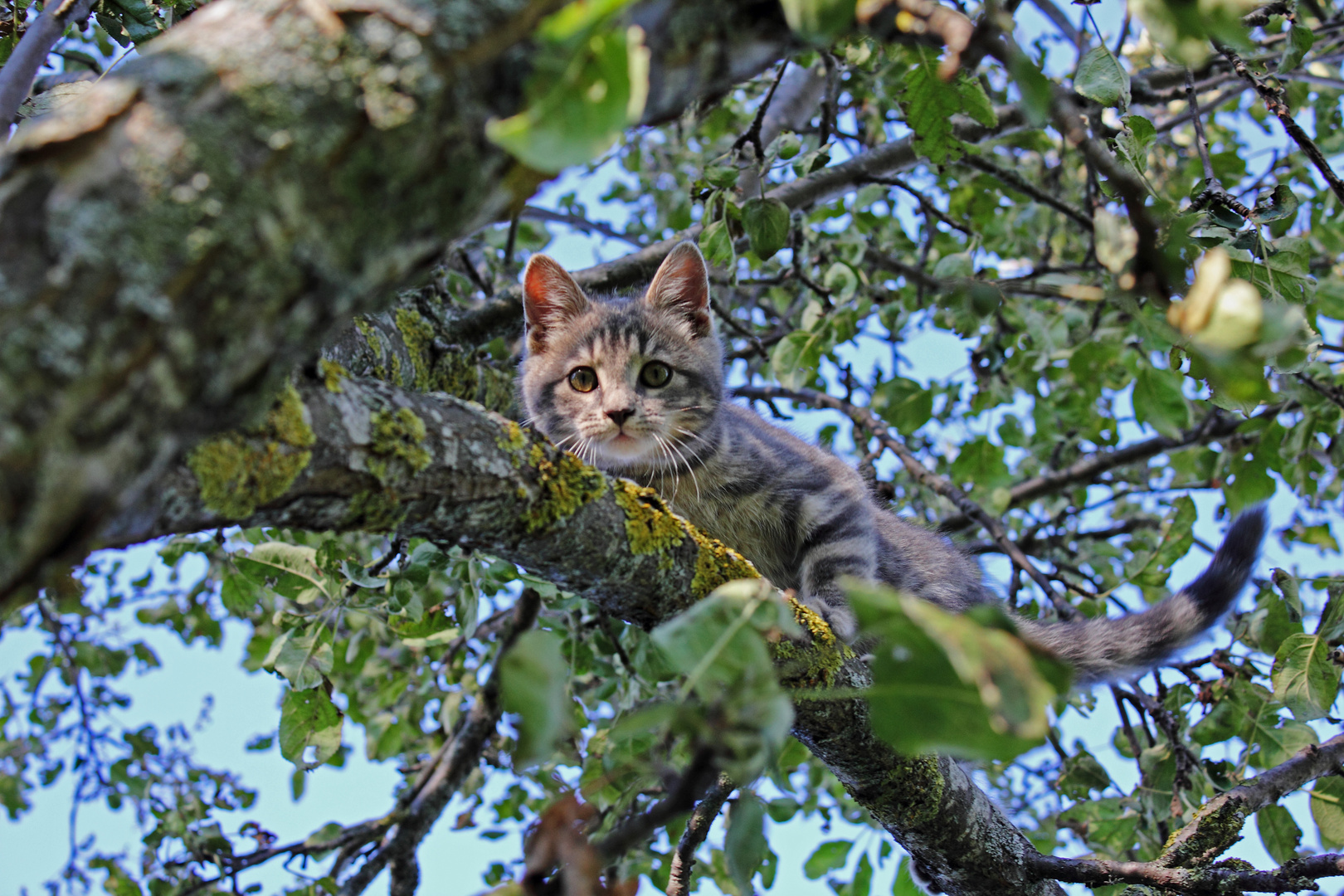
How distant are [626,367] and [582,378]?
0.58 ft

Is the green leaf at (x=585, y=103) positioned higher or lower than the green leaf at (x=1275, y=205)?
lower

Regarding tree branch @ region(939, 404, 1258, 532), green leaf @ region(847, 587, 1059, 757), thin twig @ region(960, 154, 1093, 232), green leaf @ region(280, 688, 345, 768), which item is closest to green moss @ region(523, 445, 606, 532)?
green leaf @ region(847, 587, 1059, 757)

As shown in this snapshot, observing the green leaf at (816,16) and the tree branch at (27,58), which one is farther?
the tree branch at (27,58)

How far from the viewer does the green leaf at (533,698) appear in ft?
2.63

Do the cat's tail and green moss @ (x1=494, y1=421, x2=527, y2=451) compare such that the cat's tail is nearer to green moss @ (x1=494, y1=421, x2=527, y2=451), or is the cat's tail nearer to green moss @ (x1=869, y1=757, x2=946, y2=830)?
green moss @ (x1=869, y1=757, x2=946, y2=830)

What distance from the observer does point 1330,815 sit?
2268 mm

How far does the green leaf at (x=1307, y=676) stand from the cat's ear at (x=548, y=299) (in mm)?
2460

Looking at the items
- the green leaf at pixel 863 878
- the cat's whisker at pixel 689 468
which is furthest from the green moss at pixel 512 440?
the green leaf at pixel 863 878

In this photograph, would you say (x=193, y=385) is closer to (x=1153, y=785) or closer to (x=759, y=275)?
(x=1153, y=785)

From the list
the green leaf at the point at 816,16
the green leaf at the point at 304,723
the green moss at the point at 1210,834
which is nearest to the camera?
the green leaf at the point at 816,16

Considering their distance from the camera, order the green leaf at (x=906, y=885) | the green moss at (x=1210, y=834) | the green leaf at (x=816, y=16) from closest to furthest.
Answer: the green leaf at (x=816, y=16), the green moss at (x=1210, y=834), the green leaf at (x=906, y=885)

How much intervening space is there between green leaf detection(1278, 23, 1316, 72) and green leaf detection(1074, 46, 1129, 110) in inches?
22.4

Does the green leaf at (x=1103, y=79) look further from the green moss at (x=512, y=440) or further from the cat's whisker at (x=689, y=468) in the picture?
the cat's whisker at (x=689, y=468)

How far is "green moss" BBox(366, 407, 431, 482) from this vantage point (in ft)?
4.08
